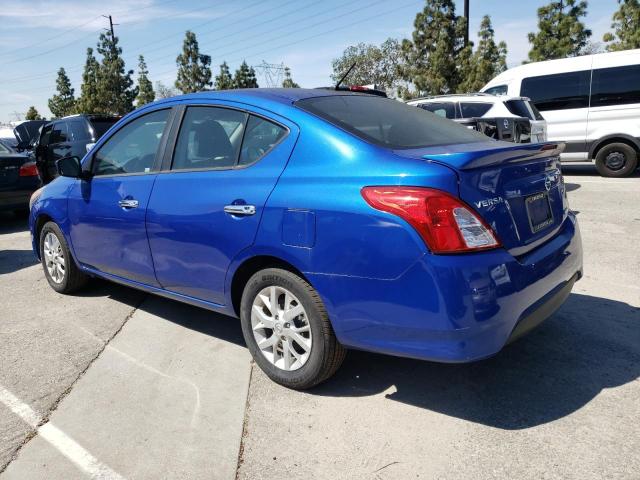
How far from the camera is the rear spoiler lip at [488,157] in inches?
99.8

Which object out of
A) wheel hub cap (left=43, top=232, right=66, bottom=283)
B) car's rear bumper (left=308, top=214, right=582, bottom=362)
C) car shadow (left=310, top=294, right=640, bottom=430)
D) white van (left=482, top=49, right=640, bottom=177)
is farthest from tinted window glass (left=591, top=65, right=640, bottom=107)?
wheel hub cap (left=43, top=232, right=66, bottom=283)

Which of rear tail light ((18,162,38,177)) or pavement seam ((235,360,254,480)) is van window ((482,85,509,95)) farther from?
pavement seam ((235,360,254,480))

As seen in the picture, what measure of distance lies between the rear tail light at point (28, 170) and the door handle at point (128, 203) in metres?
6.11

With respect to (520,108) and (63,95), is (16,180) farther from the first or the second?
(63,95)

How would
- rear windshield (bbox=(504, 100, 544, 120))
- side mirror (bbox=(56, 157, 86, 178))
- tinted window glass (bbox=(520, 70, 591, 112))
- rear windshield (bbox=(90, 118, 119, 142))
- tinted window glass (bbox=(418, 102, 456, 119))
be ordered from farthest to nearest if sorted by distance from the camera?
1. tinted window glass (bbox=(520, 70, 591, 112))
2. tinted window glass (bbox=(418, 102, 456, 119))
3. rear windshield (bbox=(90, 118, 119, 142))
4. rear windshield (bbox=(504, 100, 544, 120))
5. side mirror (bbox=(56, 157, 86, 178))

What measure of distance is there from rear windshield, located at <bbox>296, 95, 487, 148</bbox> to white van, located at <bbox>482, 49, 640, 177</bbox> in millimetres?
8855

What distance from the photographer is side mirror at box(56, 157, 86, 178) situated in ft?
14.4

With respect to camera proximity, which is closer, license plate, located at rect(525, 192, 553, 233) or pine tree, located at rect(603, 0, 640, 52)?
license plate, located at rect(525, 192, 553, 233)

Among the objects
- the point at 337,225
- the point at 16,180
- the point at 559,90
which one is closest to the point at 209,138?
the point at 337,225

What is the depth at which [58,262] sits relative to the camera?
199 inches

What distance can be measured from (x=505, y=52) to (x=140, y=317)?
2965 centimetres

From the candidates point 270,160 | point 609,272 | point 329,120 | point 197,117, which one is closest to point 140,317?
point 197,117

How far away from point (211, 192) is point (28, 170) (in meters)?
7.21

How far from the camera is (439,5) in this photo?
2653 cm
